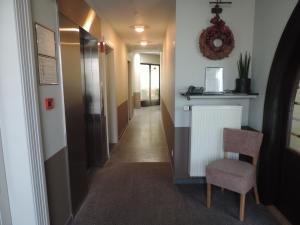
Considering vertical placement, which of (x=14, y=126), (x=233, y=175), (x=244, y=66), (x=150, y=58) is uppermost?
(x=150, y=58)

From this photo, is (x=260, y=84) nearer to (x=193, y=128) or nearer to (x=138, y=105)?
(x=193, y=128)

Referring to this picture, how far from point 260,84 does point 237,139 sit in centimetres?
71

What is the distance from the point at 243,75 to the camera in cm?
260

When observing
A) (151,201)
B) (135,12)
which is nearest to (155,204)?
(151,201)

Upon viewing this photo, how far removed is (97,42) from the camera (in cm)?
322

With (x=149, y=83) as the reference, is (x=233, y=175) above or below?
below

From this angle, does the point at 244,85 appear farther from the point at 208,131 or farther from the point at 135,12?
the point at 135,12

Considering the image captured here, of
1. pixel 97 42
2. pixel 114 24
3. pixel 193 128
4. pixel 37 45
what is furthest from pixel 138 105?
pixel 37 45

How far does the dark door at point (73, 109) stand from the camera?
2.04m

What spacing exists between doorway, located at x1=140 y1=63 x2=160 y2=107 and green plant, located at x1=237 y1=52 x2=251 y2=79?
7886 millimetres

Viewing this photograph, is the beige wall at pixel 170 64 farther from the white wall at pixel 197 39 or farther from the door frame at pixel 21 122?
the door frame at pixel 21 122

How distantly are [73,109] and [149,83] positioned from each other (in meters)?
8.59

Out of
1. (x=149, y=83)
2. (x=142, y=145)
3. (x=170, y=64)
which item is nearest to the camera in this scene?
(x=170, y=64)

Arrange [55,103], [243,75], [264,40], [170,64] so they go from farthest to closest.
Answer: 1. [170,64]
2. [243,75]
3. [264,40]
4. [55,103]
